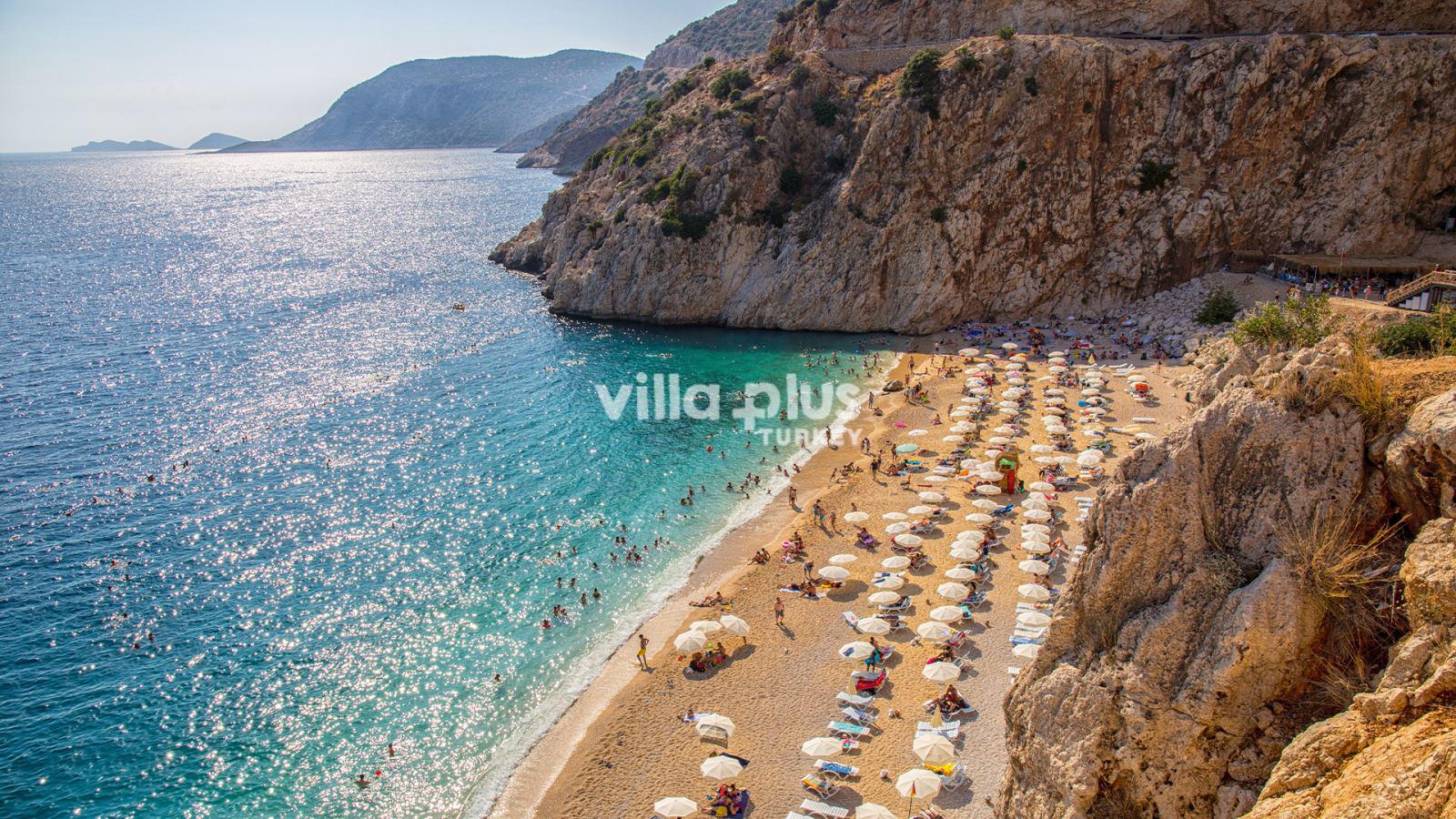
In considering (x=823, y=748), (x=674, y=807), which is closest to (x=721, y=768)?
(x=674, y=807)

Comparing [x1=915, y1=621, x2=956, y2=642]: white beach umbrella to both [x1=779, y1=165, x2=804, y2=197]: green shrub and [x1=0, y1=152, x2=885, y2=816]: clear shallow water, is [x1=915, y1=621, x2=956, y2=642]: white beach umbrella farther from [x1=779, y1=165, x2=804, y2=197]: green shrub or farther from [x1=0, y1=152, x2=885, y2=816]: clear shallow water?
[x1=779, y1=165, x2=804, y2=197]: green shrub

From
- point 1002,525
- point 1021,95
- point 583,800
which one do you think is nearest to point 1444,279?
point 1002,525

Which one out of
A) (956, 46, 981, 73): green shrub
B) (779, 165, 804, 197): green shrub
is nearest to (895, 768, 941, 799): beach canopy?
(779, 165, 804, 197): green shrub

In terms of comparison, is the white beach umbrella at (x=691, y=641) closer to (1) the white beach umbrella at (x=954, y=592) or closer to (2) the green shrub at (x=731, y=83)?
(1) the white beach umbrella at (x=954, y=592)

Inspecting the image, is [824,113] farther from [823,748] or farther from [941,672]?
[823,748]

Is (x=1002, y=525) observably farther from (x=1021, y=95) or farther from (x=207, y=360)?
(x=207, y=360)
